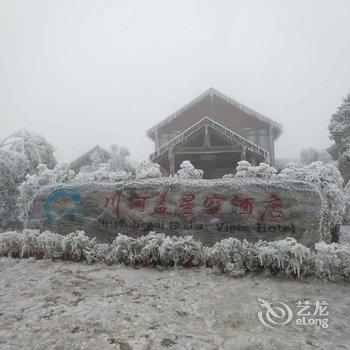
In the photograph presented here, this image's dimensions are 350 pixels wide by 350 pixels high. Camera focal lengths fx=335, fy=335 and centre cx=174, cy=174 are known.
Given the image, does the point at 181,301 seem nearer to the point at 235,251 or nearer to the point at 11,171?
the point at 235,251

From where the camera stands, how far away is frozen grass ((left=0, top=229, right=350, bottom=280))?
19.7 feet

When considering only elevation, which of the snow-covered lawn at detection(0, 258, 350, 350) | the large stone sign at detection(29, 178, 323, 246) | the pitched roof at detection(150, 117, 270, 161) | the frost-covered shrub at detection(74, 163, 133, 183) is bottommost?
the snow-covered lawn at detection(0, 258, 350, 350)

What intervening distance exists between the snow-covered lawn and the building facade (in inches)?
426

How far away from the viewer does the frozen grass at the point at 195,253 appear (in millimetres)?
5992

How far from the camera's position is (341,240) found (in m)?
10.1

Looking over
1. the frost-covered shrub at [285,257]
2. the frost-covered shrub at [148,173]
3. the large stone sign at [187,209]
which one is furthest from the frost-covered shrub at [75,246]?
the frost-covered shrub at [285,257]

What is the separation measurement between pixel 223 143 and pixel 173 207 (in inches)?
435

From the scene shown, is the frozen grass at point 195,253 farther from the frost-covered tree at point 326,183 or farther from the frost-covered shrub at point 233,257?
the frost-covered tree at point 326,183

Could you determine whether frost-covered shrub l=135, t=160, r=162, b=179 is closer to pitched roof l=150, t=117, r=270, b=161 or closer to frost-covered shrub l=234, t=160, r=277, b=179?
frost-covered shrub l=234, t=160, r=277, b=179

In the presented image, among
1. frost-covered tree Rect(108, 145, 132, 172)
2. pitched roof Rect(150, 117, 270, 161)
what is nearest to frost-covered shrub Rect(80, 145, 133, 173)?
frost-covered tree Rect(108, 145, 132, 172)

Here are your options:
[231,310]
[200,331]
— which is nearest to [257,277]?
[231,310]

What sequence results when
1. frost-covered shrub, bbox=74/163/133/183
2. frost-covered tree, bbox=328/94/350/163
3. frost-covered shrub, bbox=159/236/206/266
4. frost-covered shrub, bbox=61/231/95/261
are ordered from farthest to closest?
frost-covered tree, bbox=328/94/350/163
frost-covered shrub, bbox=74/163/133/183
frost-covered shrub, bbox=61/231/95/261
frost-covered shrub, bbox=159/236/206/266

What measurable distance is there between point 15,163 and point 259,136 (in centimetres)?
1523

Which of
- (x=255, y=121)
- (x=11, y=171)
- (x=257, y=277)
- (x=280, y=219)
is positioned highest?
(x=255, y=121)
